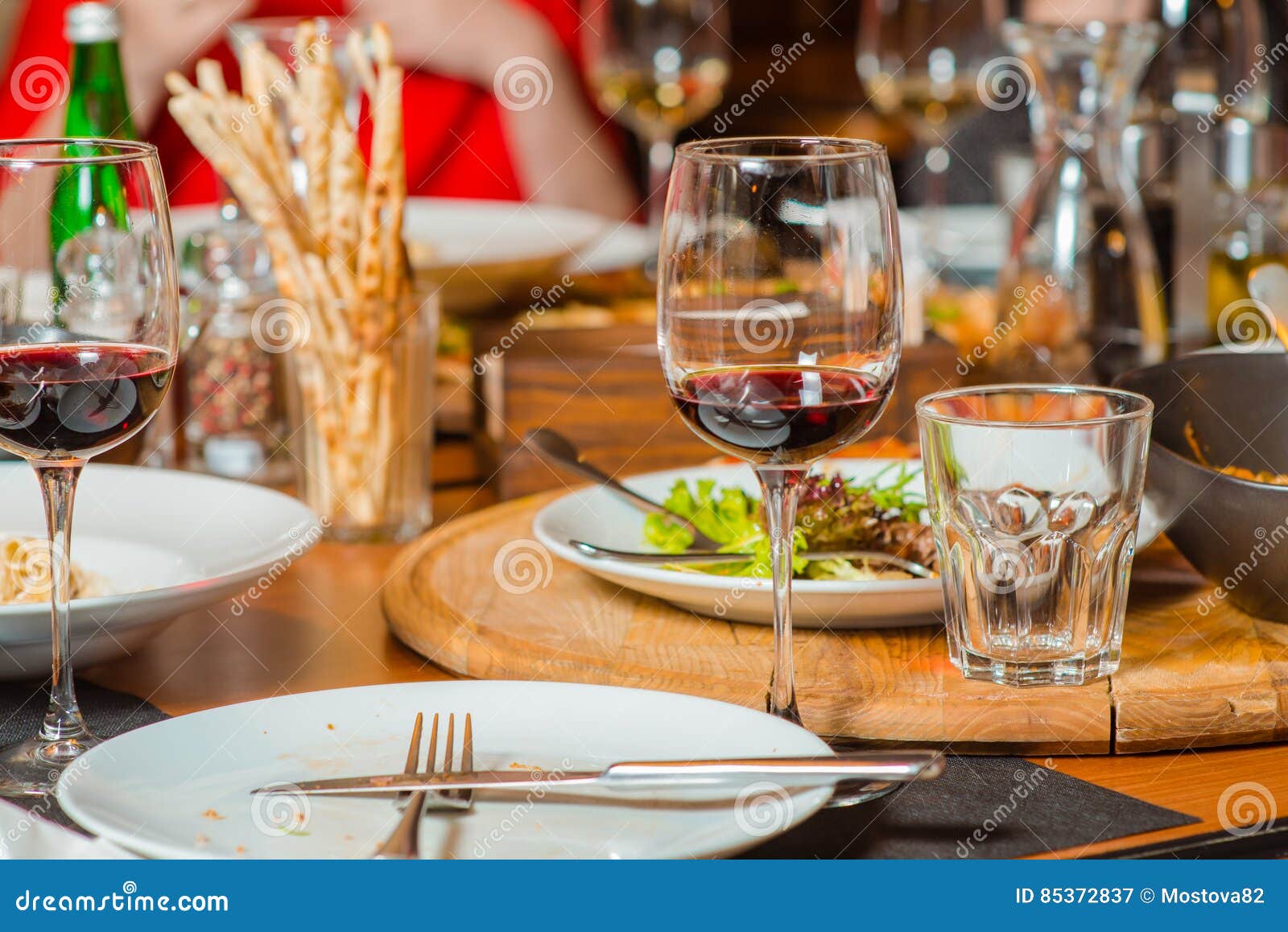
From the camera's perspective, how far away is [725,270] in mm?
672

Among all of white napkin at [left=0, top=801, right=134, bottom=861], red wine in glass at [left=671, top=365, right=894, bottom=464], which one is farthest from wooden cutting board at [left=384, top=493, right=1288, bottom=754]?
white napkin at [left=0, top=801, right=134, bottom=861]

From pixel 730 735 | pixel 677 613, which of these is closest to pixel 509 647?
pixel 677 613

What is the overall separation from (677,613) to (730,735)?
0.76 feet

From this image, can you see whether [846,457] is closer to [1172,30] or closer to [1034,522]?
[1034,522]

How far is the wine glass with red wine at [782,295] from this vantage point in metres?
0.66

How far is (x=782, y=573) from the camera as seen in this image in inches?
27.3

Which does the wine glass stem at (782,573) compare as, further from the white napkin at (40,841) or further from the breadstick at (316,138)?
the breadstick at (316,138)

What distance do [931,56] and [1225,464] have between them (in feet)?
4.82

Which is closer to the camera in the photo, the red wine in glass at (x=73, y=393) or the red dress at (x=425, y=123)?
the red wine in glass at (x=73, y=393)

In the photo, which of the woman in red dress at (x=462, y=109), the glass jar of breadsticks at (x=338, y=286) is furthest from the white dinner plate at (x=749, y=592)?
the woman in red dress at (x=462, y=109)

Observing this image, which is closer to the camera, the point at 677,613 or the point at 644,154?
the point at 677,613

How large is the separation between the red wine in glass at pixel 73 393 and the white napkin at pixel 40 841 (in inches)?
6.9

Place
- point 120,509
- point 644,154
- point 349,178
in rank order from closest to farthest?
point 120,509 < point 349,178 < point 644,154
